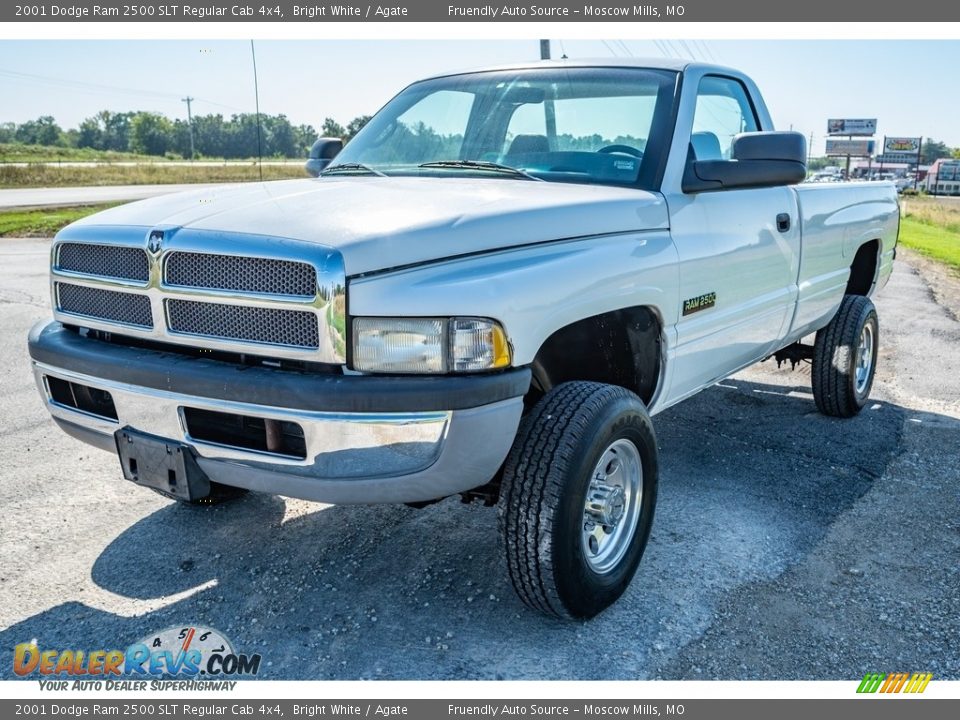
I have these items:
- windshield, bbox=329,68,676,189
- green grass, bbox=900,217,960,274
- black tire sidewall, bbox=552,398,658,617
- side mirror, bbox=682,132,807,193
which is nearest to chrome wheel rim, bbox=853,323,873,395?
side mirror, bbox=682,132,807,193

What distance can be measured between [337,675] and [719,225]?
2.42m

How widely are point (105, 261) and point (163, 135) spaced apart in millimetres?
108502

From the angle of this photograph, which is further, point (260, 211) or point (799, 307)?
point (799, 307)

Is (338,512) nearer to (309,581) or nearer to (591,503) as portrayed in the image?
(309,581)

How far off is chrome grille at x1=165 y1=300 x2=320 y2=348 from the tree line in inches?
3374

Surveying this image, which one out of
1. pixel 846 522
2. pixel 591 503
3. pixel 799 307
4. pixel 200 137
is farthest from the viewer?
pixel 200 137

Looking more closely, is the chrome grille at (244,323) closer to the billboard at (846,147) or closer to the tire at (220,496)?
the tire at (220,496)

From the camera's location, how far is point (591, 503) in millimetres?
2938

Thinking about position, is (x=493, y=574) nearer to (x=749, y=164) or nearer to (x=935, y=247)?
(x=749, y=164)

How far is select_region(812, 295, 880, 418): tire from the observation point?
526 centimetres

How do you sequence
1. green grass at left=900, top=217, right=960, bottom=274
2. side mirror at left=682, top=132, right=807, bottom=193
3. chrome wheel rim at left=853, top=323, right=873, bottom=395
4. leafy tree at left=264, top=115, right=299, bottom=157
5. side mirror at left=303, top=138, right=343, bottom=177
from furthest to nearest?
leafy tree at left=264, top=115, right=299, bottom=157 → green grass at left=900, top=217, right=960, bottom=274 → chrome wheel rim at left=853, top=323, right=873, bottom=395 → side mirror at left=303, top=138, right=343, bottom=177 → side mirror at left=682, top=132, right=807, bottom=193

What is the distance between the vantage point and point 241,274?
2.50 m

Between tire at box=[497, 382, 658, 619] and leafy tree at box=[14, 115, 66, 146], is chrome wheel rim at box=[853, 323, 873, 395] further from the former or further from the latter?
leafy tree at box=[14, 115, 66, 146]

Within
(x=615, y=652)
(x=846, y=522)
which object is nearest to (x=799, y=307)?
(x=846, y=522)
